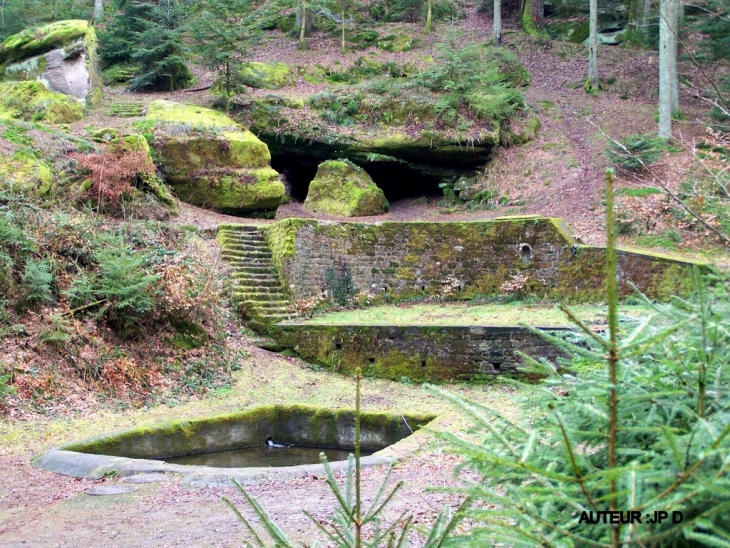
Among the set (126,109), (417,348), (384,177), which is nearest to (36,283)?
(417,348)

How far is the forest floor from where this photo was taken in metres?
4.62

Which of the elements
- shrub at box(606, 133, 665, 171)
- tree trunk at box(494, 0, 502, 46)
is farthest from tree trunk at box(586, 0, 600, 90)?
shrub at box(606, 133, 665, 171)

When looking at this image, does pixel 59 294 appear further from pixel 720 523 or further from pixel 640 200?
pixel 640 200

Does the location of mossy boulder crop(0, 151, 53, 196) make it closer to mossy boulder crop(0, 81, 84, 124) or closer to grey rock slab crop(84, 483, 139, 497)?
mossy boulder crop(0, 81, 84, 124)

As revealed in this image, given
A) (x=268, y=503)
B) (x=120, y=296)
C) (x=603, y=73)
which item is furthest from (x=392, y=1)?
(x=268, y=503)

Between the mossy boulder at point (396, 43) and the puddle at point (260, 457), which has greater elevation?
the mossy boulder at point (396, 43)

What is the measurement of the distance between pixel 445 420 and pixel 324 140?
44.7 feet

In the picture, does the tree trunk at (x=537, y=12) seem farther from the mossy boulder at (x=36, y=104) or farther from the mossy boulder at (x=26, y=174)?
the mossy boulder at (x=26, y=174)

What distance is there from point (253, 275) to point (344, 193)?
580 centimetres

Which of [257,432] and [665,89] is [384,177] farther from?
[257,432]

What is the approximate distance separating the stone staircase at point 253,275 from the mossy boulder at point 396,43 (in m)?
14.7

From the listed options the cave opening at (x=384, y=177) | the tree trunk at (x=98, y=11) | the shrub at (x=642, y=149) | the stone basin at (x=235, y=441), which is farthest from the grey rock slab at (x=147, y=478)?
the tree trunk at (x=98, y=11)

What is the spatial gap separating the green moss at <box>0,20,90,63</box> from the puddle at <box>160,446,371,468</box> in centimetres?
1721

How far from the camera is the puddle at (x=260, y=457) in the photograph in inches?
299
